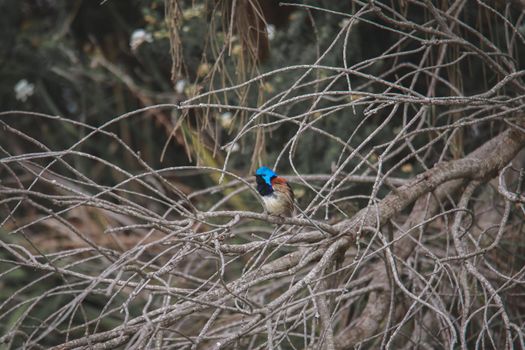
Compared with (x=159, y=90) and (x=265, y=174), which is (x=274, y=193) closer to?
(x=265, y=174)

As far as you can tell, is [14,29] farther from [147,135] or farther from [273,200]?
[273,200]

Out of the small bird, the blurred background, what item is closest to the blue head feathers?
the small bird

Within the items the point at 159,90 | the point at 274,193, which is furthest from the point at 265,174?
the point at 159,90

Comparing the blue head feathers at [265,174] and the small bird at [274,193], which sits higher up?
the blue head feathers at [265,174]

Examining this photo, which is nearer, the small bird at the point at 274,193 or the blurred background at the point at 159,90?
the small bird at the point at 274,193

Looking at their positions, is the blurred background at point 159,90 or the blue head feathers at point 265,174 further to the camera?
the blurred background at point 159,90

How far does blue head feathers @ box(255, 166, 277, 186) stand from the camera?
158 inches

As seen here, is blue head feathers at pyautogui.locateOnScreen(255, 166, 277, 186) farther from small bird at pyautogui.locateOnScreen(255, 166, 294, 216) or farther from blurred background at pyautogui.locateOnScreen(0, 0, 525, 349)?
blurred background at pyautogui.locateOnScreen(0, 0, 525, 349)

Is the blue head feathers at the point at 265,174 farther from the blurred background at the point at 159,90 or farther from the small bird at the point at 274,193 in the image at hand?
the blurred background at the point at 159,90

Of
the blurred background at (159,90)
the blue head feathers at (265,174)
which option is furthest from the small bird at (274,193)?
the blurred background at (159,90)

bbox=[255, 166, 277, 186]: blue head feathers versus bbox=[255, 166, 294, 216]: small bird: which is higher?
bbox=[255, 166, 277, 186]: blue head feathers

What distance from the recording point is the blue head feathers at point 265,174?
4.00 m

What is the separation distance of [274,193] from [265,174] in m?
0.11

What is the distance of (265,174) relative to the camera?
4027 millimetres
